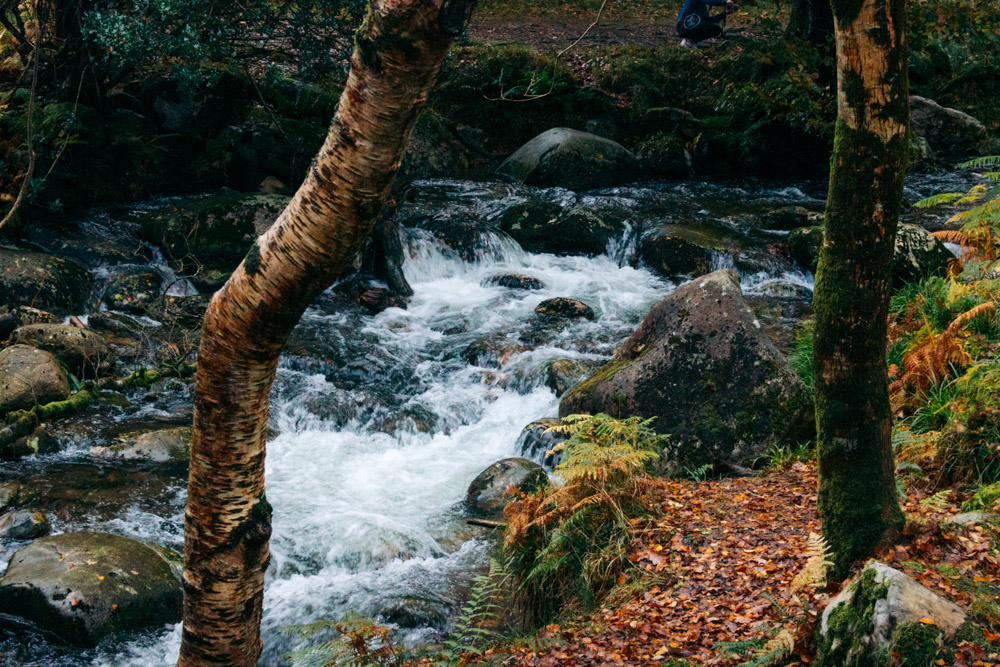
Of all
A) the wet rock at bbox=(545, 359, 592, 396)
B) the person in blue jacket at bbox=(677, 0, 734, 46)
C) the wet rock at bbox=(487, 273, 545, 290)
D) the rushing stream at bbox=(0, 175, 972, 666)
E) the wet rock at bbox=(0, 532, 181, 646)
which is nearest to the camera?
the wet rock at bbox=(0, 532, 181, 646)

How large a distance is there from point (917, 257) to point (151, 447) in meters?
10.3

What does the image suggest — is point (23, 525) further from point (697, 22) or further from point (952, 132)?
point (952, 132)

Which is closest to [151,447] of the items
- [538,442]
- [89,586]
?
[89,586]

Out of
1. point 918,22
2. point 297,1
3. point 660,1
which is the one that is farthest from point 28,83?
point 660,1

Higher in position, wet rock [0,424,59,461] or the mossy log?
the mossy log

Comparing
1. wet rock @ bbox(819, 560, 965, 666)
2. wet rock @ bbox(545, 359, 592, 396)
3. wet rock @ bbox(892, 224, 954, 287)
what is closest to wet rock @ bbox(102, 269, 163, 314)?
wet rock @ bbox(545, 359, 592, 396)

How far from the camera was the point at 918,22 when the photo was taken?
16.4 m

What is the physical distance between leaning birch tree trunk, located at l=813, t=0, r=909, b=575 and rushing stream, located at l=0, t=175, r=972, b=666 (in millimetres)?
3532

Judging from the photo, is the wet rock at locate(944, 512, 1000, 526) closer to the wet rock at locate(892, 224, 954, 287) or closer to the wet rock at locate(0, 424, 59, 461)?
the wet rock at locate(892, 224, 954, 287)

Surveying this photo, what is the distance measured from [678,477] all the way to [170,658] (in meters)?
4.54

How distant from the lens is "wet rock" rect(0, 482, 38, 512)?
7688 mm

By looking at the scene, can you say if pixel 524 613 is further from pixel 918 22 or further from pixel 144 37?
pixel 918 22

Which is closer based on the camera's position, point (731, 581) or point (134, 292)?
point (731, 581)

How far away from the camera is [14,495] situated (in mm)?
7809
